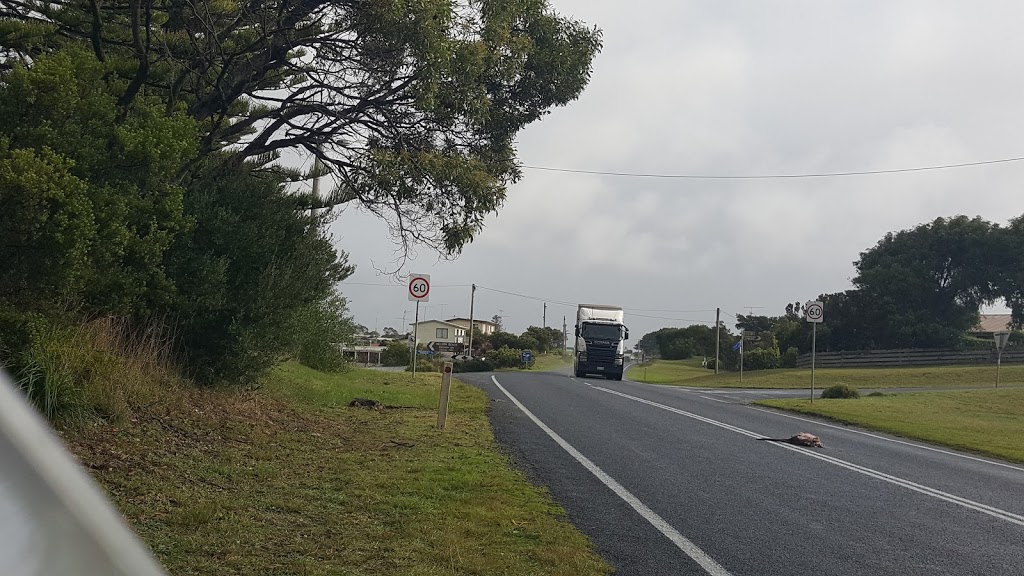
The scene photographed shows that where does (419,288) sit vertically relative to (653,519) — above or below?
above

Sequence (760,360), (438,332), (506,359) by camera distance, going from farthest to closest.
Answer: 1. (438,332)
2. (506,359)
3. (760,360)

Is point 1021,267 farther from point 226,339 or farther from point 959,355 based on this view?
point 226,339

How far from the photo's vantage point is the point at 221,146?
13.9m

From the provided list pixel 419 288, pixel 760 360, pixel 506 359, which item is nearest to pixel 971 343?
pixel 760 360

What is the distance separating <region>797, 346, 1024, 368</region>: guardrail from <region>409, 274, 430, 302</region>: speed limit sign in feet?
139

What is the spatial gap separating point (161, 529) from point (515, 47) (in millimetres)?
10405

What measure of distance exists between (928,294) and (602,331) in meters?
35.6

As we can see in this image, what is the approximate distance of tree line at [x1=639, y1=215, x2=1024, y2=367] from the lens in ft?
199

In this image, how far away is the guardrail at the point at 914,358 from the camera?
5334 cm

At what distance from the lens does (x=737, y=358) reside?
62750 mm

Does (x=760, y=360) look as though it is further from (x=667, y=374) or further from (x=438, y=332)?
(x=438, y=332)

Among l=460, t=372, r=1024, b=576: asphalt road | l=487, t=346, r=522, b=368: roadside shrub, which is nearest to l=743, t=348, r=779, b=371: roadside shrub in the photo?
l=487, t=346, r=522, b=368: roadside shrub

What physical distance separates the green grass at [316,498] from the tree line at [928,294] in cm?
5312

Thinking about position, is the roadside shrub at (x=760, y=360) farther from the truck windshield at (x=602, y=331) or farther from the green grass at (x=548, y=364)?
the truck windshield at (x=602, y=331)
